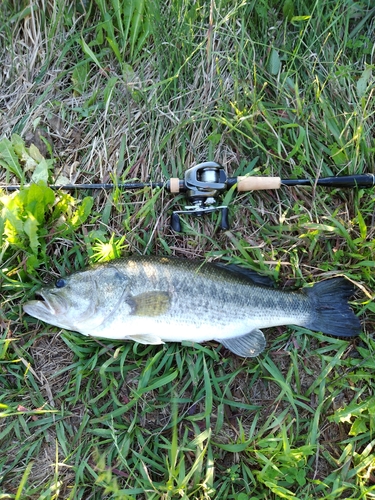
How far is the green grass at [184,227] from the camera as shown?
3.24 metres

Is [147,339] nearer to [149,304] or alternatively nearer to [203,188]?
[149,304]

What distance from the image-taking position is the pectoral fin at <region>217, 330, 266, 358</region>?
10.7 ft

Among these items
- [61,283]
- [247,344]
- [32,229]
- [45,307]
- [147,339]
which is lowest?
[247,344]

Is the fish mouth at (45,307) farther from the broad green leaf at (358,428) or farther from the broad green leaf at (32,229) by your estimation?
the broad green leaf at (358,428)

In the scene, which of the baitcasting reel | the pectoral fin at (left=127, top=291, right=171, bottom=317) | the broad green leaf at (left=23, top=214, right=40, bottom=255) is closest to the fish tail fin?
the baitcasting reel

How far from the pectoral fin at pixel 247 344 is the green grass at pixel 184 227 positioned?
0.17 m

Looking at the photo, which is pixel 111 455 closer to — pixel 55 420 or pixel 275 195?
pixel 55 420

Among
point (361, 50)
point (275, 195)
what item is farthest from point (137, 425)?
point (361, 50)

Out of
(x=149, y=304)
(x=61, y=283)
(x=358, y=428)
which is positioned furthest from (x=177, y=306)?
(x=358, y=428)

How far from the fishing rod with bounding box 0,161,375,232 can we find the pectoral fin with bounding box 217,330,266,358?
35.7 inches

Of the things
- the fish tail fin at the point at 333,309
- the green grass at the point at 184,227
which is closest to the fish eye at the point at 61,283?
the green grass at the point at 184,227

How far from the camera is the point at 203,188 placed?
332cm

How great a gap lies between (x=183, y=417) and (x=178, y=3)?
3.46 m

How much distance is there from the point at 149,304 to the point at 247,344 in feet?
2.74
